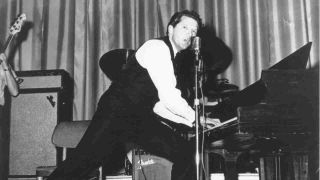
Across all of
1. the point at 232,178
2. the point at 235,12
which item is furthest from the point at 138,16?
the point at 232,178

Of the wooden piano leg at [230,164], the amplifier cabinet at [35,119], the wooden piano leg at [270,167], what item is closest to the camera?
the wooden piano leg at [230,164]

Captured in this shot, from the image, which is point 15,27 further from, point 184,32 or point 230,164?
point 230,164

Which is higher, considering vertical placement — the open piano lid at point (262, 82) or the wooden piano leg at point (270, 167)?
the open piano lid at point (262, 82)

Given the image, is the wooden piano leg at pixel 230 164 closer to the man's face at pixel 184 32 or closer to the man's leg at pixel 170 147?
the man's leg at pixel 170 147

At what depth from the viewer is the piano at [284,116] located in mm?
2555

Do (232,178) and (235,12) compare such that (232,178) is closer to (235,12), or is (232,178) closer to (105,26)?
(235,12)

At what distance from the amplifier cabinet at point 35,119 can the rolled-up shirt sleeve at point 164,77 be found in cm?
187

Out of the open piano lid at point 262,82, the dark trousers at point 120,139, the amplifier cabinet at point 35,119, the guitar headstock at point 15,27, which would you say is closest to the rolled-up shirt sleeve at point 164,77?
the dark trousers at point 120,139

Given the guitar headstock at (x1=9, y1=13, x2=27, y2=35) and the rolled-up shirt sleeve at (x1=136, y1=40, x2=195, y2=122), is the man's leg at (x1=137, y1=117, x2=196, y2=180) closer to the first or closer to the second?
the rolled-up shirt sleeve at (x1=136, y1=40, x2=195, y2=122)

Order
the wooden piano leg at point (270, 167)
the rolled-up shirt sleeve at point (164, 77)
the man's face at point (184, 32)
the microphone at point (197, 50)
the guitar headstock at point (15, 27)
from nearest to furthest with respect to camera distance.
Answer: the microphone at point (197, 50) < the rolled-up shirt sleeve at point (164, 77) < the man's face at point (184, 32) < the wooden piano leg at point (270, 167) < the guitar headstock at point (15, 27)

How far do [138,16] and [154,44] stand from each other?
8.26 ft

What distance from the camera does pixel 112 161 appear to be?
4.38m

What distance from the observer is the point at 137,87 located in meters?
2.62

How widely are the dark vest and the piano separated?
43 centimetres
